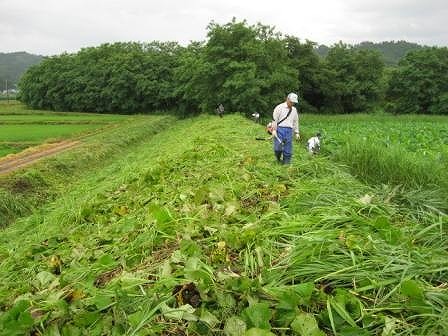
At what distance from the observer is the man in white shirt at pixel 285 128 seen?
347 inches

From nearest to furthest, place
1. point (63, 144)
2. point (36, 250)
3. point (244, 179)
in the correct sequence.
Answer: point (36, 250) → point (244, 179) → point (63, 144)

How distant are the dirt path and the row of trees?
1806 centimetres

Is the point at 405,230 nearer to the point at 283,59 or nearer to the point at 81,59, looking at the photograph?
the point at 283,59

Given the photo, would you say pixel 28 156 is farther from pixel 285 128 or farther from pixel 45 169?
pixel 285 128

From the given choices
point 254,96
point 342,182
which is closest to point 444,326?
point 342,182

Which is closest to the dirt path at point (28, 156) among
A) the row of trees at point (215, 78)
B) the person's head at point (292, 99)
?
the person's head at point (292, 99)

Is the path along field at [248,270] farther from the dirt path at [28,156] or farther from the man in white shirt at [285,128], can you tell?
the dirt path at [28,156]

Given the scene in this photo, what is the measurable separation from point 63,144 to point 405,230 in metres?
21.8

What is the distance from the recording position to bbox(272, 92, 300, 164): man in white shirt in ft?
28.9

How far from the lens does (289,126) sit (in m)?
8.97

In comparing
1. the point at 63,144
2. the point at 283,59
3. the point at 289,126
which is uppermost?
the point at 283,59

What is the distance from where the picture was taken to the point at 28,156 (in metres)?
18.8

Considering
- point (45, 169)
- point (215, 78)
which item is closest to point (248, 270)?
point (45, 169)

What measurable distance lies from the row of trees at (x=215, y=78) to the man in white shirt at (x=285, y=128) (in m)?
29.1
